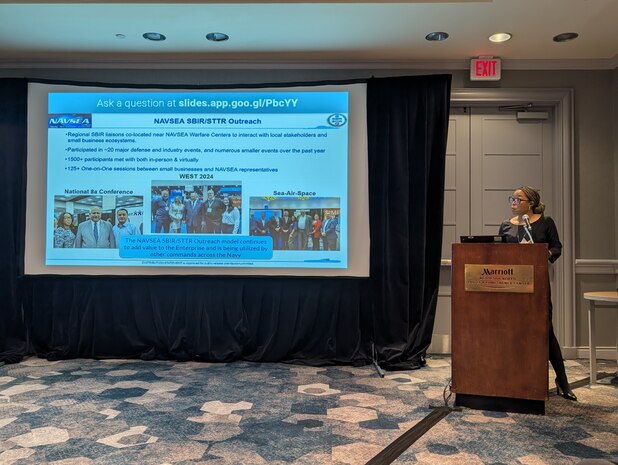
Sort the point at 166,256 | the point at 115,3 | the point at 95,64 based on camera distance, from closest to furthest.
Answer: the point at 115,3
the point at 166,256
the point at 95,64

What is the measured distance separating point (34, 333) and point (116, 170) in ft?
5.44

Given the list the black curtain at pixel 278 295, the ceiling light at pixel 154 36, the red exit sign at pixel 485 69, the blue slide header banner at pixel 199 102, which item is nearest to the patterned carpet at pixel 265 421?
the black curtain at pixel 278 295

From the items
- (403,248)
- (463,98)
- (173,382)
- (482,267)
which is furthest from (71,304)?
(463,98)

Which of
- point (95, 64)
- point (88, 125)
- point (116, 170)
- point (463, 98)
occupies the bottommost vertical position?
point (116, 170)

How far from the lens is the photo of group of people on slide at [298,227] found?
442 centimetres

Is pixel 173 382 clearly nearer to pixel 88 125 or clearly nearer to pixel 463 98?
pixel 88 125

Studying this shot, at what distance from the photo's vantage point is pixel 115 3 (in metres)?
3.61

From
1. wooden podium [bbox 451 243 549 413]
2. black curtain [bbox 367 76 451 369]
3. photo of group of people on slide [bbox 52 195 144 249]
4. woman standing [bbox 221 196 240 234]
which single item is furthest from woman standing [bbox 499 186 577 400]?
photo of group of people on slide [bbox 52 195 144 249]

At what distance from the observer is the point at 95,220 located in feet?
14.6

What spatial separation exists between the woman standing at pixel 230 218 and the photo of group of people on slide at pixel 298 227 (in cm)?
13

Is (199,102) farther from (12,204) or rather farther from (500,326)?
(500,326)

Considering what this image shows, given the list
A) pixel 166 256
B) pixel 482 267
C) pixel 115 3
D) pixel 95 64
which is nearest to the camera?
pixel 482 267

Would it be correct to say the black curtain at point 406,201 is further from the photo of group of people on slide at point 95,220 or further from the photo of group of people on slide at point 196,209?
the photo of group of people on slide at point 95,220

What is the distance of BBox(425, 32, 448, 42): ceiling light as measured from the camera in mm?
4098
